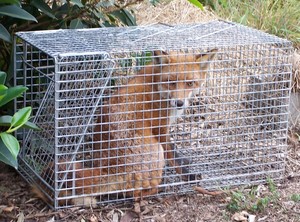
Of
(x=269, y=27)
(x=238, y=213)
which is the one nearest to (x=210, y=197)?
(x=238, y=213)

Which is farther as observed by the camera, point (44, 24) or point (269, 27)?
point (269, 27)

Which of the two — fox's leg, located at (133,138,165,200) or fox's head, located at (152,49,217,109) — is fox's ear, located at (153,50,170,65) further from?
fox's leg, located at (133,138,165,200)

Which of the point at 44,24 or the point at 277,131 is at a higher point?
the point at 44,24

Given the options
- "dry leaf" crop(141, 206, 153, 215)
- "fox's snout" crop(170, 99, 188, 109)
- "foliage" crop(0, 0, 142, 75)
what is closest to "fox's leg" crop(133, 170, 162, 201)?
"dry leaf" crop(141, 206, 153, 215)

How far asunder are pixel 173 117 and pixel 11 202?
126cm

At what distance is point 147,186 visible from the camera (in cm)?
421

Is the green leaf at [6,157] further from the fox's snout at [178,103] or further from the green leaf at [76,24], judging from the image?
the green leaf at [76,24]

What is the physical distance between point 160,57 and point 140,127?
1.61 ft

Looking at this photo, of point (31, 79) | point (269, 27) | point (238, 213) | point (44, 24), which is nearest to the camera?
point (238, 213)

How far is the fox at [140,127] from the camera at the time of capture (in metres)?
4.09

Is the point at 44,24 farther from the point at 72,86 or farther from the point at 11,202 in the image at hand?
the point at 11,202

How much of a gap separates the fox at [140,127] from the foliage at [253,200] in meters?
0.45

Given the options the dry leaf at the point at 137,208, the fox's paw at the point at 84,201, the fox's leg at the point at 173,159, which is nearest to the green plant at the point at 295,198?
the fox's leg at the point at 173,159

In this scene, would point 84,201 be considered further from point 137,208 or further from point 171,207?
point 171,207
